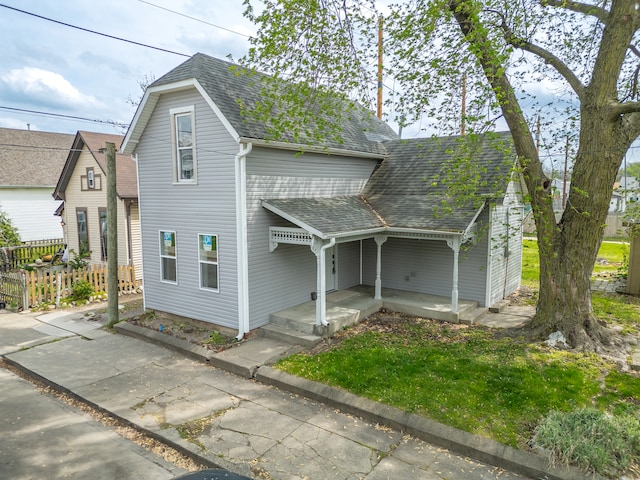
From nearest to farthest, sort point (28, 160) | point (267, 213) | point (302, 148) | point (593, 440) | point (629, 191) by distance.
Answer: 1. point (593, 440)
2. point (629, 191)
3. point (267, 213)
4. point (302, 148)
5. point (28, 160)

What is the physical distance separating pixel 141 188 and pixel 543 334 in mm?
10901

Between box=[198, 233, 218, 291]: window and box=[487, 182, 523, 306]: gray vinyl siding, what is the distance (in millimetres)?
7365

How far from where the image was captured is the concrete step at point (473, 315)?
10766 millimetres

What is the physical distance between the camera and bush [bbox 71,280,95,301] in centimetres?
1391

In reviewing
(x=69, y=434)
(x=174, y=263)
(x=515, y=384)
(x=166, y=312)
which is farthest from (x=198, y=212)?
(x=515, y=384)

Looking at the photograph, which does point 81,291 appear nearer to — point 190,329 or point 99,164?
point 190,329

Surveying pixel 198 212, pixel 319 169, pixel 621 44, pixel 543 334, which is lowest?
pixel 543 334

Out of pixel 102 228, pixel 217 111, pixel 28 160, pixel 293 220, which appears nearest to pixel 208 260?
pixel 293 220

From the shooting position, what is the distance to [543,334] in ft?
28.9

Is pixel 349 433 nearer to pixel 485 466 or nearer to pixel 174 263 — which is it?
pixel 485 466

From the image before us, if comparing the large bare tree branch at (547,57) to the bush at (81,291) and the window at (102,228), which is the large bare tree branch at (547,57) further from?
the window at (102,228)

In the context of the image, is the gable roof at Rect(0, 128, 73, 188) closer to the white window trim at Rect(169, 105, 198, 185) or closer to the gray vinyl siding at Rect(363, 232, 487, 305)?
the white window trim at Rect(169, 105, 198, 185)

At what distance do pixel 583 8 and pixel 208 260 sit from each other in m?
10.1

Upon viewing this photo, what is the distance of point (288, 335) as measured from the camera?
9602 millimetres
